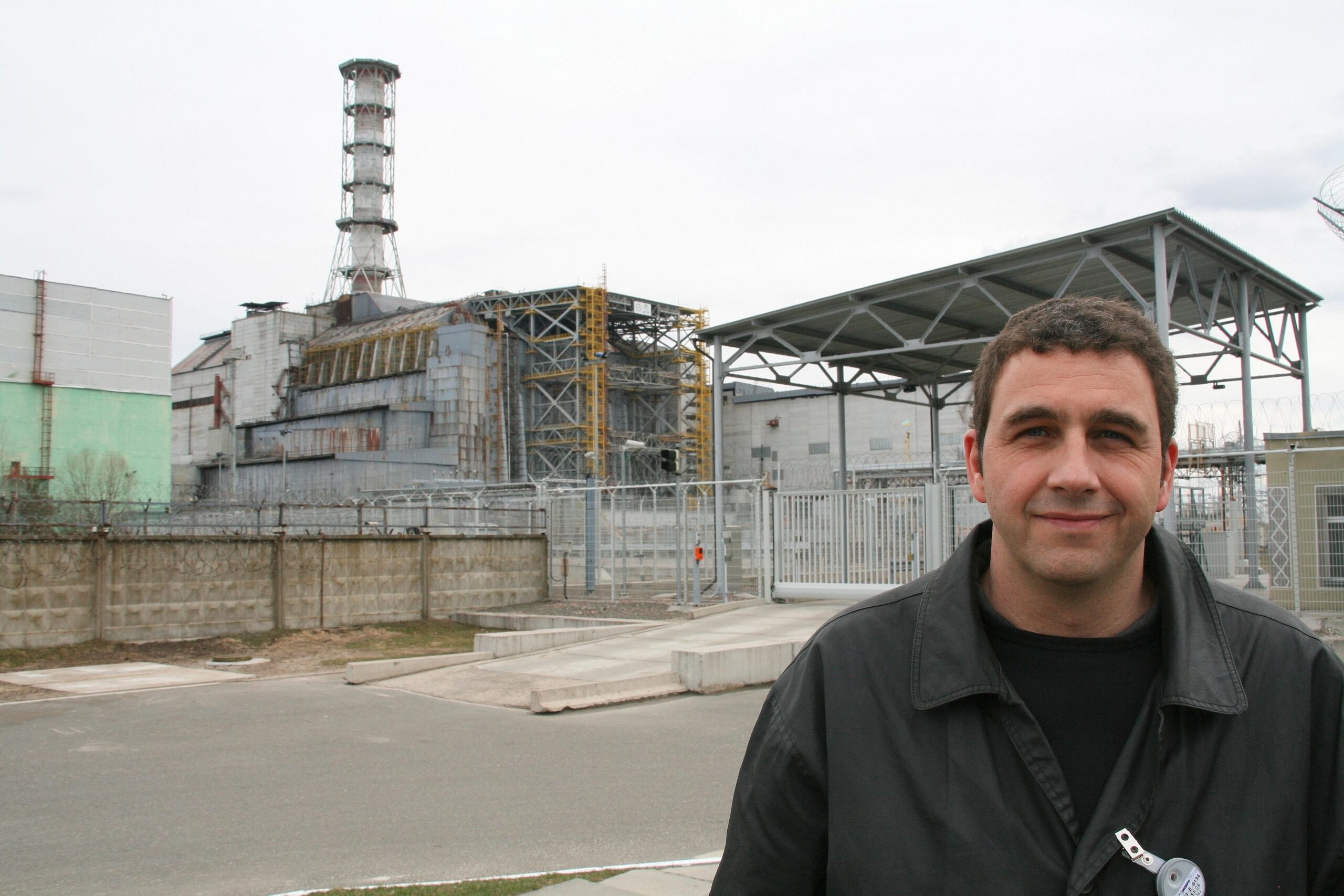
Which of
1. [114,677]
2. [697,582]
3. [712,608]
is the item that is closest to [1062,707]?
[114,677]

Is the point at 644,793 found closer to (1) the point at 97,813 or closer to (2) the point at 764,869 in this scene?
(1) the point at 97,813

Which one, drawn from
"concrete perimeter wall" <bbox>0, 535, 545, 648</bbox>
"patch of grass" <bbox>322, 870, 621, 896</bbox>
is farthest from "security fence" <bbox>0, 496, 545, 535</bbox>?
"patch of grass" <bbox>322, 870, 621, 896</bbox>

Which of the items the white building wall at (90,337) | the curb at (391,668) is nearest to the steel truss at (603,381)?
the white building wall at (90,337)

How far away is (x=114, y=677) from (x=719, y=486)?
11.7 m

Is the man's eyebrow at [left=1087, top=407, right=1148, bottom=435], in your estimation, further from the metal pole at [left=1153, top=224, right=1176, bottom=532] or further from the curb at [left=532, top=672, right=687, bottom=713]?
the metal pole at [left=1153, top=224, right=1176, bottom=532]

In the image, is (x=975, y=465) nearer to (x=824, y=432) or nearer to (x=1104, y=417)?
(x=1104, y=417)

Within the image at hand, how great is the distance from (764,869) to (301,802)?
269 inches

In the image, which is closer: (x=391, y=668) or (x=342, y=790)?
(x=342, y=790)

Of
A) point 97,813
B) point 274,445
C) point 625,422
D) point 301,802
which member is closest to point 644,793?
point 301,802

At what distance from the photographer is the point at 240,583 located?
68.6 feet

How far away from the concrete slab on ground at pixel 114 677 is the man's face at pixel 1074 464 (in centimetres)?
1455

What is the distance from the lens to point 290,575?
2169 centimetres

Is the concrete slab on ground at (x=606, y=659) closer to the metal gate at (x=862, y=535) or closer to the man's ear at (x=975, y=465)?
the metal gate at (x=862, y=535)

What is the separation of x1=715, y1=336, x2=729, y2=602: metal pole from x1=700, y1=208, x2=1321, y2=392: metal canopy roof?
23 centimetres
